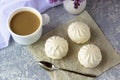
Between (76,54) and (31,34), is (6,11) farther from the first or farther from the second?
(76,54)

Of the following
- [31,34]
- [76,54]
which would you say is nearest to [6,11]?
[31,34]

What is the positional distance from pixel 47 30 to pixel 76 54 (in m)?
0.10

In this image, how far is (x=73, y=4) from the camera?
2.30 feet

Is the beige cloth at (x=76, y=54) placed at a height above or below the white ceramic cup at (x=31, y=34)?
below

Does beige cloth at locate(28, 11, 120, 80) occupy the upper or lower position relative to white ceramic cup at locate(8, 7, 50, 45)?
lower

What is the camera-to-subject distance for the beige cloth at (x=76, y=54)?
667 mm

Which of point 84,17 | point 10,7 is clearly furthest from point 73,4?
point 10,7

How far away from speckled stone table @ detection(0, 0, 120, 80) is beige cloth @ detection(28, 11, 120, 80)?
13 mm

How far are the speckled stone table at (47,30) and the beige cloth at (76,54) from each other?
1 centimetres

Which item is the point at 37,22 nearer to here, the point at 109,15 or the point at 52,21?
the point at 52,21

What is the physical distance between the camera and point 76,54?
2.26ft

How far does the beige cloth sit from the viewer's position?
2.19 ft

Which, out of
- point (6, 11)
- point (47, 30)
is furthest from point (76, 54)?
point (6, 11)

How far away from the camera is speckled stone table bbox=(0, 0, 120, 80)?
0.68 meters
